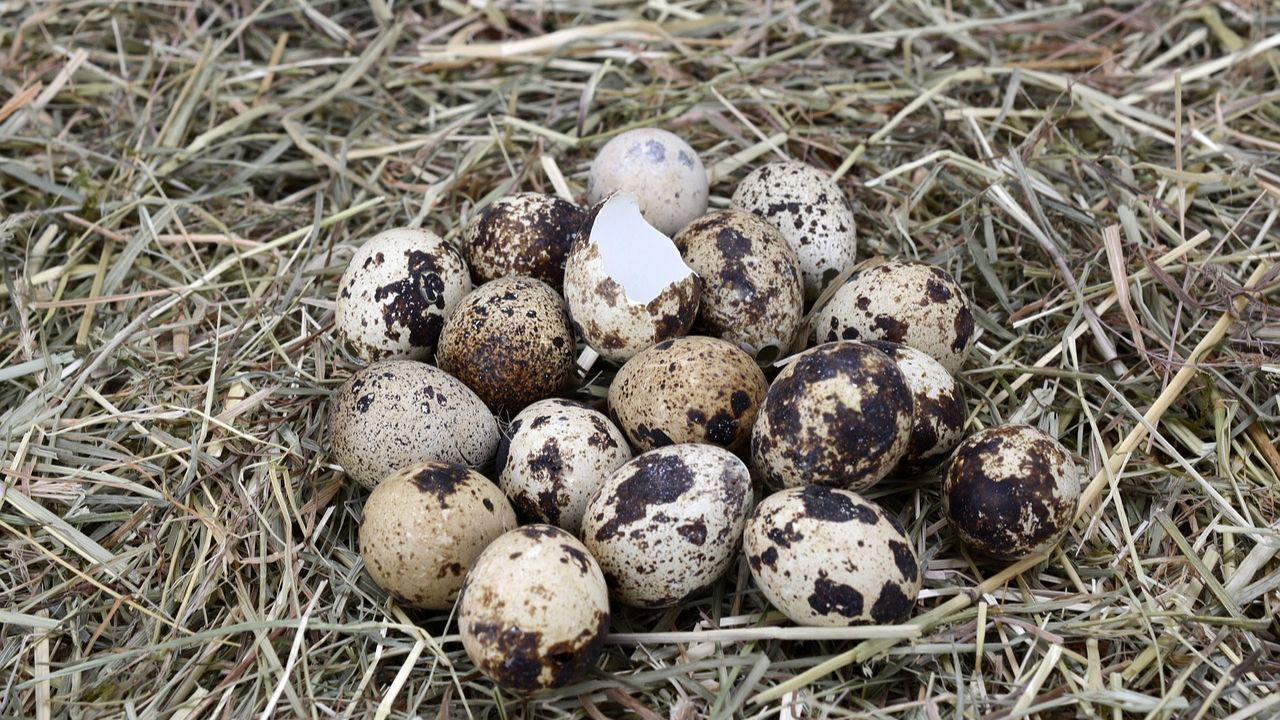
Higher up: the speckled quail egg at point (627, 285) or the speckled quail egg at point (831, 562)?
the speckled quail egg at point (627, 285)

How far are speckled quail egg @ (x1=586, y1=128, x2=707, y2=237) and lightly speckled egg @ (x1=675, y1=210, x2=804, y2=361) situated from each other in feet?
1.10

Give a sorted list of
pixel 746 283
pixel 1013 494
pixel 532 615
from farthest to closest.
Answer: pixel 746 283 → pixel 1013 494 → pixel 532 615

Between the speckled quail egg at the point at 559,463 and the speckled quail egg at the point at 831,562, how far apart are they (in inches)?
20.0

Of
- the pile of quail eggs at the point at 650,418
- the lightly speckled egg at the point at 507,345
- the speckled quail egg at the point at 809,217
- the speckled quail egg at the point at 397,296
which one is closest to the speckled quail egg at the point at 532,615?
the pile of quail eggs at the point at 650,418

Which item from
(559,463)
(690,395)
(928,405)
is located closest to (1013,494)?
(928,405)

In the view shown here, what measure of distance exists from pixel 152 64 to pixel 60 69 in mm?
365

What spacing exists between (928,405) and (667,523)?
861mm

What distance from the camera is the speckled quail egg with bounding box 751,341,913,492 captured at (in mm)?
2652

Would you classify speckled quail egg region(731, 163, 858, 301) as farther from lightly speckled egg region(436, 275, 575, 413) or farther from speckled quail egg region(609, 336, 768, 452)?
lightly speckled egg region(436, 275, 575, 413)

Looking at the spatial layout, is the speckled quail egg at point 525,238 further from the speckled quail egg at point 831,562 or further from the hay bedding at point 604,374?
the speckled quail egg at point 831,562

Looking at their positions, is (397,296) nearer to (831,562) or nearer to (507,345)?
(507,345)

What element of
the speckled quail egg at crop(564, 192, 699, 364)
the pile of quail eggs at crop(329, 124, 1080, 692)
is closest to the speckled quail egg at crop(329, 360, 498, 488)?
the pile of quail eggs at crop(329, 124, 1080, 692)

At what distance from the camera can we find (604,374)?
347cm

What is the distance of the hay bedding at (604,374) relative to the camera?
8.68 feet
